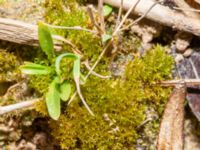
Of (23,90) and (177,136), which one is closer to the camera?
(177,136)

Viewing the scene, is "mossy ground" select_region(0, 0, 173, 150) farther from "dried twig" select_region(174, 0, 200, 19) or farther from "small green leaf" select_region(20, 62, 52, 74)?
"dried twig" select_region(174, 0, 200, 19)

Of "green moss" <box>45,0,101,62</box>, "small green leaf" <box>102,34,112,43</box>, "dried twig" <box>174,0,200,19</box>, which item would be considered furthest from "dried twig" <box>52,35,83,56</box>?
"dried twig" <box>174,0,200,19</box>

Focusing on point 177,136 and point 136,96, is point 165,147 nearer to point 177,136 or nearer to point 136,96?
point 177,136

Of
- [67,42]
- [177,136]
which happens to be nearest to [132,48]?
[67,42]

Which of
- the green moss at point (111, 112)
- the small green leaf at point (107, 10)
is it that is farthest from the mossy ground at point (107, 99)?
the small green leaf at point (107, 10)

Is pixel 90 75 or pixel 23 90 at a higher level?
pixel 90 75

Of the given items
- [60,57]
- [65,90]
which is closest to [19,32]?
[60,57]
